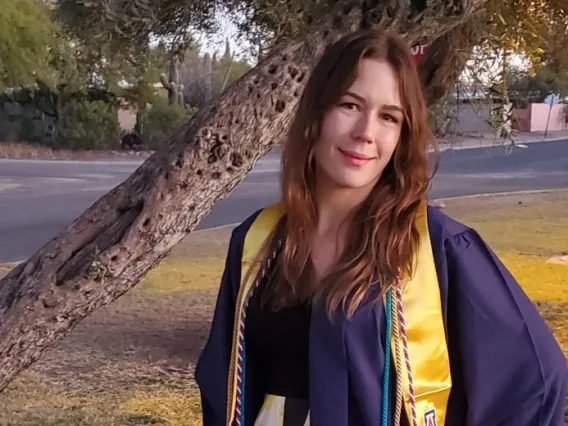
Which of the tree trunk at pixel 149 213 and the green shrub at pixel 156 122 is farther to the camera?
the green shrub at pixel 156 122

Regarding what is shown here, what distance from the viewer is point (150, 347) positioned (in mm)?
7555

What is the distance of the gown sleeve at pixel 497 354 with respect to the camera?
72.7 inches

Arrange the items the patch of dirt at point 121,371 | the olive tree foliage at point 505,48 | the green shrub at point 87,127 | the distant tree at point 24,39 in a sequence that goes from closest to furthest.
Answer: the olive tree foliage at point 505,48 < the patch of dirt at point 121,371 < the distant tree at point 24,39 < the green shrub at point 87,127

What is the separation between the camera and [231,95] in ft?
11.9

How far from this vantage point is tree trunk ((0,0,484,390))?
349 cm

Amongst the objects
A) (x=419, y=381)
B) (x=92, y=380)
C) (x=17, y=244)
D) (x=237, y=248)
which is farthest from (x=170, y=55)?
(x=17, y=244)

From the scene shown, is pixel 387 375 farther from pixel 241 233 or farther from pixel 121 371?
pixel 121 371

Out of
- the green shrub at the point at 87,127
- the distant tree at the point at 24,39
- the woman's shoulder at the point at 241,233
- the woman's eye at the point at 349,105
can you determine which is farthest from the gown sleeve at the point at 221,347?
the green shrub at the point at 87,127

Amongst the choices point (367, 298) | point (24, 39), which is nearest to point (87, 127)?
point (24, 39)

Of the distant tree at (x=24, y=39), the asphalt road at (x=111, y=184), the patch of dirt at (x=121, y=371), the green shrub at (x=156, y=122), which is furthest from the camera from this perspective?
the green shrub at (x=156, y=122)

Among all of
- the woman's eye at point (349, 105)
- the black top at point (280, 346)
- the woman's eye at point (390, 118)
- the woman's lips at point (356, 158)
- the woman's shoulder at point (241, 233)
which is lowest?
the black top at point (280, 346)

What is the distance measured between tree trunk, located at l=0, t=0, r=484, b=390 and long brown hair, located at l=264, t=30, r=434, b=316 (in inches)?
55.9

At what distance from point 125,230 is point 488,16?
2279 mm

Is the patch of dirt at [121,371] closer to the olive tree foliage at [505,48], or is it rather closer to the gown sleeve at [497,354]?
the olive tree foliage at [505,48]
